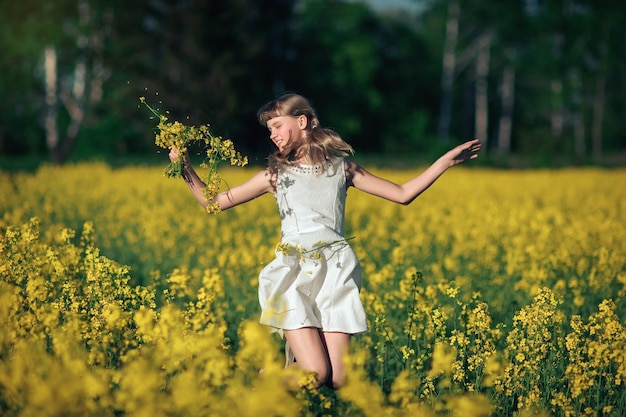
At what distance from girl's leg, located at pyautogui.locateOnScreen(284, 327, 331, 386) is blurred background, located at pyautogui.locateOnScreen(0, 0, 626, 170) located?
18255 millimetres

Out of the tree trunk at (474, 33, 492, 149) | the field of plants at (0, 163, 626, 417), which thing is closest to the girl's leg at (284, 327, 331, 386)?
the field of plants at (0, 163, 626, 417)

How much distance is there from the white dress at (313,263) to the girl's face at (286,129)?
142 mm

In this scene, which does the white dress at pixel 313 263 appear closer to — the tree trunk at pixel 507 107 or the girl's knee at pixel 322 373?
the girl's knee at pixel 322 373

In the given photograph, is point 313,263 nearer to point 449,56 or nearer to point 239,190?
point 239,190

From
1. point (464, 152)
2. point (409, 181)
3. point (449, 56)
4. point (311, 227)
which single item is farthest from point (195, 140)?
point (449, 56)

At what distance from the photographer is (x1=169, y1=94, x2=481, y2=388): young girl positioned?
3645mm

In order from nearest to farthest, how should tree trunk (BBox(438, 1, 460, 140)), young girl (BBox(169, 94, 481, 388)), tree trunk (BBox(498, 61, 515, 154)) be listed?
young girl (BBox(169, 94, 481, 388)) < tree trunk (BBox(438, 1, 460, 140)) < tree trunk (BBox(498, 61, 515, 154))

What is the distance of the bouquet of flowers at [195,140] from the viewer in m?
3.58

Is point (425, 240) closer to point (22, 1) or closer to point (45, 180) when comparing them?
point (45, 180)

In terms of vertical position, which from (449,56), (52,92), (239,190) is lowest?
(239,190)

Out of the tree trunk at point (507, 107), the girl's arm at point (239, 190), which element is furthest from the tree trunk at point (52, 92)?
the tree trunk at point (507, 107)

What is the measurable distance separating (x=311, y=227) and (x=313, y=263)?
18cm

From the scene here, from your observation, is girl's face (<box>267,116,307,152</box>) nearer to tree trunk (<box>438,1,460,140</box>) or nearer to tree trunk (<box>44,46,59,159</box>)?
tree trunk (<box>44,46,59,159</box>)

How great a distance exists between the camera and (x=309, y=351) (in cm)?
358
